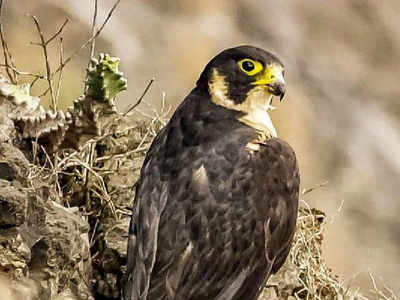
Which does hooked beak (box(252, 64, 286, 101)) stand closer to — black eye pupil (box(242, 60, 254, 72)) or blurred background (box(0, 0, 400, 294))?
black eye pupil (box(242, 60, 254, 72))

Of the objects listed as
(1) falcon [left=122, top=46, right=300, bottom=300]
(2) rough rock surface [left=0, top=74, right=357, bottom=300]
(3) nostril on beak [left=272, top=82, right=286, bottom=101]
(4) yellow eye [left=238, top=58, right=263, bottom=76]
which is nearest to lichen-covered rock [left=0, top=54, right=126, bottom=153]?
(2) rough rock surface [left=0, top=74, right=357, bottom=300]

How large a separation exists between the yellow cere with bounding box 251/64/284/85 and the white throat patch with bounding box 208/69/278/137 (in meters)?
0.03

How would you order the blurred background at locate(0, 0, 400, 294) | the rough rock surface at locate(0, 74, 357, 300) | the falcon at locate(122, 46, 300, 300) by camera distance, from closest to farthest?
1. the rough rock surface at locate(0, 74, 357, 300)
2. the falcon at locate(122, 46, 300, 300)
3. the blurred background at locate(0, 0, 400, 294)

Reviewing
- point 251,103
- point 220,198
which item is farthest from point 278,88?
point 220,198

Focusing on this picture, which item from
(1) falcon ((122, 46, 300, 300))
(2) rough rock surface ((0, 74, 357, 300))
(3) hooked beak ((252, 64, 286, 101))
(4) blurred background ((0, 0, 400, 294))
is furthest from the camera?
(4) blurred background ((0, 0, 400, 294))

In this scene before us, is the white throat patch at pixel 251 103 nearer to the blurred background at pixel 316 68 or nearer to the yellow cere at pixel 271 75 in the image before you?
the yellow cere at pixel 271 75

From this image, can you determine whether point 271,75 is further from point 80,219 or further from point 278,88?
point 80,219

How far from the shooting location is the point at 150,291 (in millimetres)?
3023

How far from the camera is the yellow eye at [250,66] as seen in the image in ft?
10.5

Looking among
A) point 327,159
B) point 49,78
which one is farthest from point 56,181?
point 327,159

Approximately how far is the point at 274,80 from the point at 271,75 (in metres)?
0.02

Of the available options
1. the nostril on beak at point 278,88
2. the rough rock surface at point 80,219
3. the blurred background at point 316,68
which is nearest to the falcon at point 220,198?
the nostril on beak at point 278,88

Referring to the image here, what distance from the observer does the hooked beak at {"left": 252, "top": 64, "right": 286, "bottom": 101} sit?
10.4 ft

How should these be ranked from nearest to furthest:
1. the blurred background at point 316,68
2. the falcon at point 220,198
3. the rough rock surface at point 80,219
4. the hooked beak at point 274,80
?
the rough rock surface at point 80,219 < the falcon at point 220,198 < the hooked beak at point 274,80 < the blurred background at point 316,68
